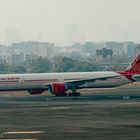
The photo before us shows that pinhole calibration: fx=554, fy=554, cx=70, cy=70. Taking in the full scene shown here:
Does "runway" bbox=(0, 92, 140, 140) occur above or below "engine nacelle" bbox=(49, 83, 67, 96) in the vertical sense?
below

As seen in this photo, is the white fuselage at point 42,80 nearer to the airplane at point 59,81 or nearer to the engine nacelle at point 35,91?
the airplane at point 59,81

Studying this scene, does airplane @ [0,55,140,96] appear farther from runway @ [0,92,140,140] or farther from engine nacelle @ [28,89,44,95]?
runway @ [0,92,140,140]

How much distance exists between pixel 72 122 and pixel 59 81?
128ft

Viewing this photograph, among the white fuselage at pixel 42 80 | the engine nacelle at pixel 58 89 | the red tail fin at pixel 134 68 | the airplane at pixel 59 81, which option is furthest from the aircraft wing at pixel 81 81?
the red tail fin at pixel 134 68

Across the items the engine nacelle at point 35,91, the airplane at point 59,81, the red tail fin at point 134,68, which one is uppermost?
the red tail fin at point 134,68

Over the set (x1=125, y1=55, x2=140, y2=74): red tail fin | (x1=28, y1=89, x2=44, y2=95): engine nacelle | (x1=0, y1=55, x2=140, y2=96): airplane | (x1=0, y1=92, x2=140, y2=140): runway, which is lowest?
(x1=0, y1=92, x2=140, y2=140): runway

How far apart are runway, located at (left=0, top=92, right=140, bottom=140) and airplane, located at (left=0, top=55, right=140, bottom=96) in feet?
71.3

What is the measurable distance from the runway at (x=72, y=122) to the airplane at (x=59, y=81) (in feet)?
71.3

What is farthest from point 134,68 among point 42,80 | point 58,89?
point 42,80

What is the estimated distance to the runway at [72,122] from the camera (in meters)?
36.7

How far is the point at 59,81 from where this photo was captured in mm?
83188

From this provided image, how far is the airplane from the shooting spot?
8212 cm

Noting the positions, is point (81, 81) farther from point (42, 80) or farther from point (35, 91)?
point (35, 91)

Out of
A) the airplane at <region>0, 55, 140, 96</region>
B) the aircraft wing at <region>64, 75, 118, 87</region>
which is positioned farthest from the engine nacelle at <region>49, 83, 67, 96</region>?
the aircraft wing at <region>64, 75, 118, 87</region>
